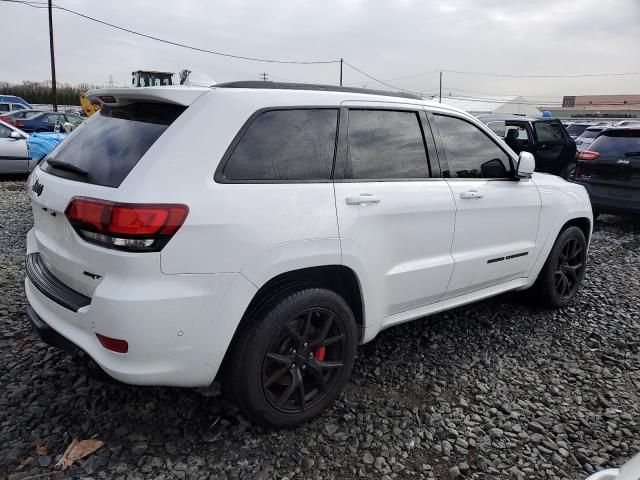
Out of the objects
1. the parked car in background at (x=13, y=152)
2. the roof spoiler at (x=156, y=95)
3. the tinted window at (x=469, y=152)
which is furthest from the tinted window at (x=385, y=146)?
the parked car in background at (x=13, y=152)

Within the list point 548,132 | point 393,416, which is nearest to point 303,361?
point 393,416

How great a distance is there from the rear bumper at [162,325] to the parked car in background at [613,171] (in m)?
6.94

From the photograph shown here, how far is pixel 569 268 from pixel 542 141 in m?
7.40

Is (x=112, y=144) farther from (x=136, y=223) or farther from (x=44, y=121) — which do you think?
(x=44, y=121)

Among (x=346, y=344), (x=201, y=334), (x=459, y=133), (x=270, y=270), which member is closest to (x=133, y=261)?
(x=201, y=334)

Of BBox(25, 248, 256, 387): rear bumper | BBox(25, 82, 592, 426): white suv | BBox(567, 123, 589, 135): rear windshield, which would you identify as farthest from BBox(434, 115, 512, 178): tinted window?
BBox(567, 123, 589, 135): rear windshield

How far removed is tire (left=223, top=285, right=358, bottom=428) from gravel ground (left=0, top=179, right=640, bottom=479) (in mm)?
166

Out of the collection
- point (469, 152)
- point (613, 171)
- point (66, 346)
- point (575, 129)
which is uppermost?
point (575, 129)

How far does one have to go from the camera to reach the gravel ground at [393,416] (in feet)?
7.91

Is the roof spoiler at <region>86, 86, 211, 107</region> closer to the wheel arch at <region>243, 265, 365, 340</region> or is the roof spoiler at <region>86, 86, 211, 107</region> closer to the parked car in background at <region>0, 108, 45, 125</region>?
the wheel arch at <region>243, 265, 365, 340</region>

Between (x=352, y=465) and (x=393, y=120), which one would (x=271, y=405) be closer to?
(x=352, y=465)

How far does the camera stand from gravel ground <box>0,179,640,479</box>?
7.91 ft

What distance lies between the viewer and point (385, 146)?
297 cm

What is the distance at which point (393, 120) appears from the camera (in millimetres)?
3070
